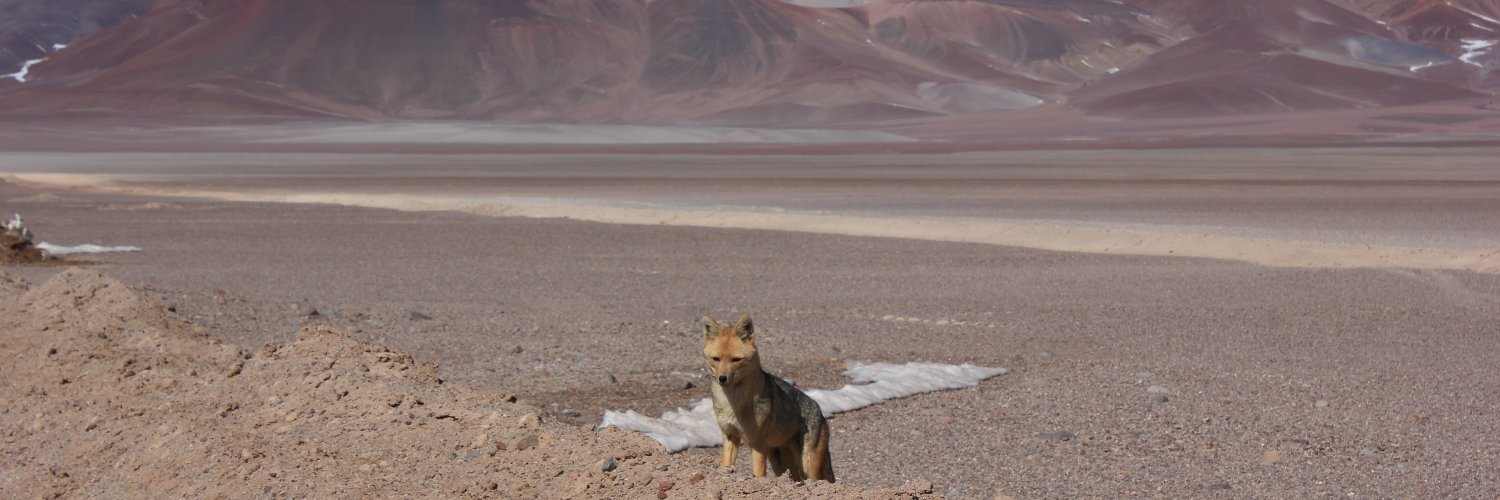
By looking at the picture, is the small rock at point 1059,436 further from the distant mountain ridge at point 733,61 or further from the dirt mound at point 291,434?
the distant mountain ridge at point 733,61

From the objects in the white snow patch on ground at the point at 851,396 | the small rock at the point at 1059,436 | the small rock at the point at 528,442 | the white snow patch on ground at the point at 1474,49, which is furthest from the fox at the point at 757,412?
the white snow patch on ground at the point at 1474,49

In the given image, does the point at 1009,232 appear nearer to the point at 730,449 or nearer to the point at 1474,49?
the point at 730,449

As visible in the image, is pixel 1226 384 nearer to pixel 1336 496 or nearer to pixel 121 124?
pixel 1336 496

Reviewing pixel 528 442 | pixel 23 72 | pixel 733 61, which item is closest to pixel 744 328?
pixel 528 442

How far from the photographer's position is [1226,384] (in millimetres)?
10086

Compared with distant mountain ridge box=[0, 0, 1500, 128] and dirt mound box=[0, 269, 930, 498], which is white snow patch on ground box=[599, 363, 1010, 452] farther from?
distant mountain ridge box=[0, 0, 1500, 128]

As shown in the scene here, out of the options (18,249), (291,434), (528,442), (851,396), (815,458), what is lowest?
(18,249)

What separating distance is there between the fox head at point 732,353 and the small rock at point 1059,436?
10.9ft

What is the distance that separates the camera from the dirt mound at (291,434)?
5844mm

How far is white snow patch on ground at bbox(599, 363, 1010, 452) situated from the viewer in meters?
8.25

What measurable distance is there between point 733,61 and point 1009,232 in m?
144

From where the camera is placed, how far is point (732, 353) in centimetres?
529

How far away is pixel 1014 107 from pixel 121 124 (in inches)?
2912

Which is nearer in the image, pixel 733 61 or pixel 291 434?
pixel 291 434
